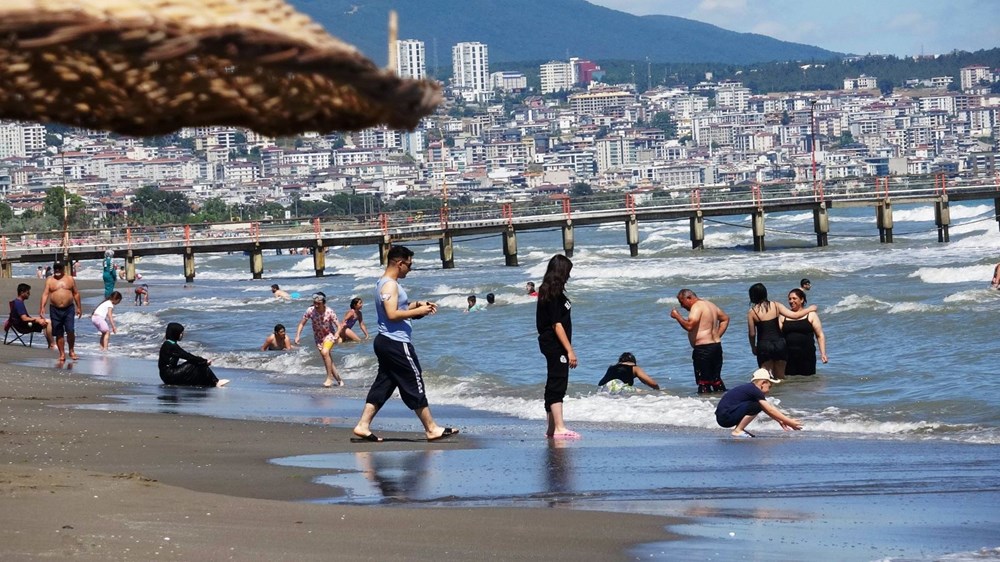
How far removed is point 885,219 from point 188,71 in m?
54.0

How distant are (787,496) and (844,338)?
509 inches

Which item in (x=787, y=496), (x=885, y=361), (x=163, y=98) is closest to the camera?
(x=163, y=98)

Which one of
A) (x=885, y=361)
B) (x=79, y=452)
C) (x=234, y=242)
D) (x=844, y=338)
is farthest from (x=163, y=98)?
(x=234, y=242)

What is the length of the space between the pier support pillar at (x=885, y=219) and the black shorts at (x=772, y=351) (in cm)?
4052

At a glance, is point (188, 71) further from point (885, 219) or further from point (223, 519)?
point (885, 219)

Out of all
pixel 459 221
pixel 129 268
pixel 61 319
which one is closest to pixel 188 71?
pixel 61 319

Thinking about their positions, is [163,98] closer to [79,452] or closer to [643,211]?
[79,452]

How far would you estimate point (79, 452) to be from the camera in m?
9.08

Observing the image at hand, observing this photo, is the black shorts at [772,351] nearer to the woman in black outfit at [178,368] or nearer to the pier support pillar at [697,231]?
the woman in black outfit at [178,368]

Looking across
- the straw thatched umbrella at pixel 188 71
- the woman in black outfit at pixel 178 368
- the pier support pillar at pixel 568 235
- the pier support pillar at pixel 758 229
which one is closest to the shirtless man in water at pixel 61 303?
the woman in black outfit at pixel 178 368

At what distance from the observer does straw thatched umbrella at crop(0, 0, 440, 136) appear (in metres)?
1.97

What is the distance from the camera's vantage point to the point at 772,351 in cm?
1456

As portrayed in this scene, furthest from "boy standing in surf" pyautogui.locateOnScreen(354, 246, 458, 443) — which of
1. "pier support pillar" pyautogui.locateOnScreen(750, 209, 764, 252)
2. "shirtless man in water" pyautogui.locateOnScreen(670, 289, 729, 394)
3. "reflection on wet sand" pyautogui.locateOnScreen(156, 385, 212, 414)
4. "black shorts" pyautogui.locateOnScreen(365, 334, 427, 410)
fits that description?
"pier support pillar" pyautogui.locateOnScreen(750, 209, 764, 252)

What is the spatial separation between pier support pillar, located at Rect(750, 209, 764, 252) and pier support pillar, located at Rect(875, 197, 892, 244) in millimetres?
Answer: 4394
